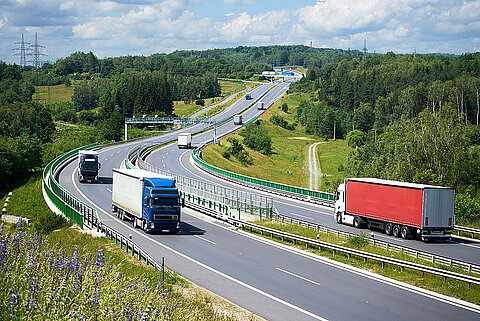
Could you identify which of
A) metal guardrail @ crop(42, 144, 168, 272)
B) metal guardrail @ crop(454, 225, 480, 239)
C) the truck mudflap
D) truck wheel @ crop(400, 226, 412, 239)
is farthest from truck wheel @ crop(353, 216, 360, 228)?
metal guardrail @ crop(42, 144, 168, 272)

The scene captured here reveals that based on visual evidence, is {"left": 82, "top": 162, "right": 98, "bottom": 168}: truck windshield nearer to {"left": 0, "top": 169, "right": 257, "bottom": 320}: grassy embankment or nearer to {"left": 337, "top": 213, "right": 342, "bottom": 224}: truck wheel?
{"left": 337, "top": 213, "right": 342, "bottom": 224}: truck wheel

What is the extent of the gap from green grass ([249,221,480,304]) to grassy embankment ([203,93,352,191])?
39.1 m

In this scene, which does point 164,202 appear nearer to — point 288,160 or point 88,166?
point 88,166

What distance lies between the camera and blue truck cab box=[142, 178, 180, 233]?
33.0 meters

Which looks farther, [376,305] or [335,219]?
[335,219]

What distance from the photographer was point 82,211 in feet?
125

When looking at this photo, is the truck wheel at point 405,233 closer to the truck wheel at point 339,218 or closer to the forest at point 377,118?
the truck wheel at point 339,218

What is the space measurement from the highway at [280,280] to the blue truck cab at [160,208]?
2.17 ft

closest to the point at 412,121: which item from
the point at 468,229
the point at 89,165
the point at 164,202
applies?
the point at 468,229

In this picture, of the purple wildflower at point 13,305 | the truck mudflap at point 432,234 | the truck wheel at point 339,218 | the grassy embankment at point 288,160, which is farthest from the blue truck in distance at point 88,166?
the purple wildflower at point 13,305

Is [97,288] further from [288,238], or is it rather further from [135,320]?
[288,238]

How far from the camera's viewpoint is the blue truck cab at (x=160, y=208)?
3300 centimetres

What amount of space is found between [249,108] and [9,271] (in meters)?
166

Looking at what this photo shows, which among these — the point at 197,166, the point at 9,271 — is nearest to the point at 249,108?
the point at 197,166
